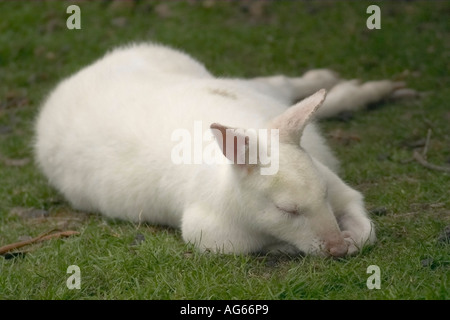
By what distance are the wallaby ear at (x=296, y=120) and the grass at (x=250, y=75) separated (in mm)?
668

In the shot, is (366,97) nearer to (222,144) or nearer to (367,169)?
(367,169)

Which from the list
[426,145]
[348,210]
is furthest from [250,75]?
[348,210]

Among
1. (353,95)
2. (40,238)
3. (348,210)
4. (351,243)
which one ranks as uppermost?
(353,95)

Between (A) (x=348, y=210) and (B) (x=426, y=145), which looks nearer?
(A) (x=348, y=210)

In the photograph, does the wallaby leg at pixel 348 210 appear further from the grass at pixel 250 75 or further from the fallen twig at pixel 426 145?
the fallen twig at pixel 426 145

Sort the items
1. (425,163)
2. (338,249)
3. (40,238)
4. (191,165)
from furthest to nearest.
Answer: (425,163) → (40,238) → (191,165) → (338,249)

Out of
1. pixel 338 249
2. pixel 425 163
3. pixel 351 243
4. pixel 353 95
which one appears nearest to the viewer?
pixel 338 249

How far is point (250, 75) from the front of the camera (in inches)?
333

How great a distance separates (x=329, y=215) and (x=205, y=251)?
75cm

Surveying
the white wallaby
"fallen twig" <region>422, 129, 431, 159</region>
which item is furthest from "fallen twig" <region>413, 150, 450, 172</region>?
the white wallaby

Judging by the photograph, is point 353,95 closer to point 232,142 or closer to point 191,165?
point 191,165

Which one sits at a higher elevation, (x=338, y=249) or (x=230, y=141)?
(x=230, y=141)

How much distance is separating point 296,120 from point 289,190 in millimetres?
396

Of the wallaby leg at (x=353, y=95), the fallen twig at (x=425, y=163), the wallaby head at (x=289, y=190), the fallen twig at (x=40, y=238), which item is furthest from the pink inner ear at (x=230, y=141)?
the wallaby leg at (x=353, y=95)
